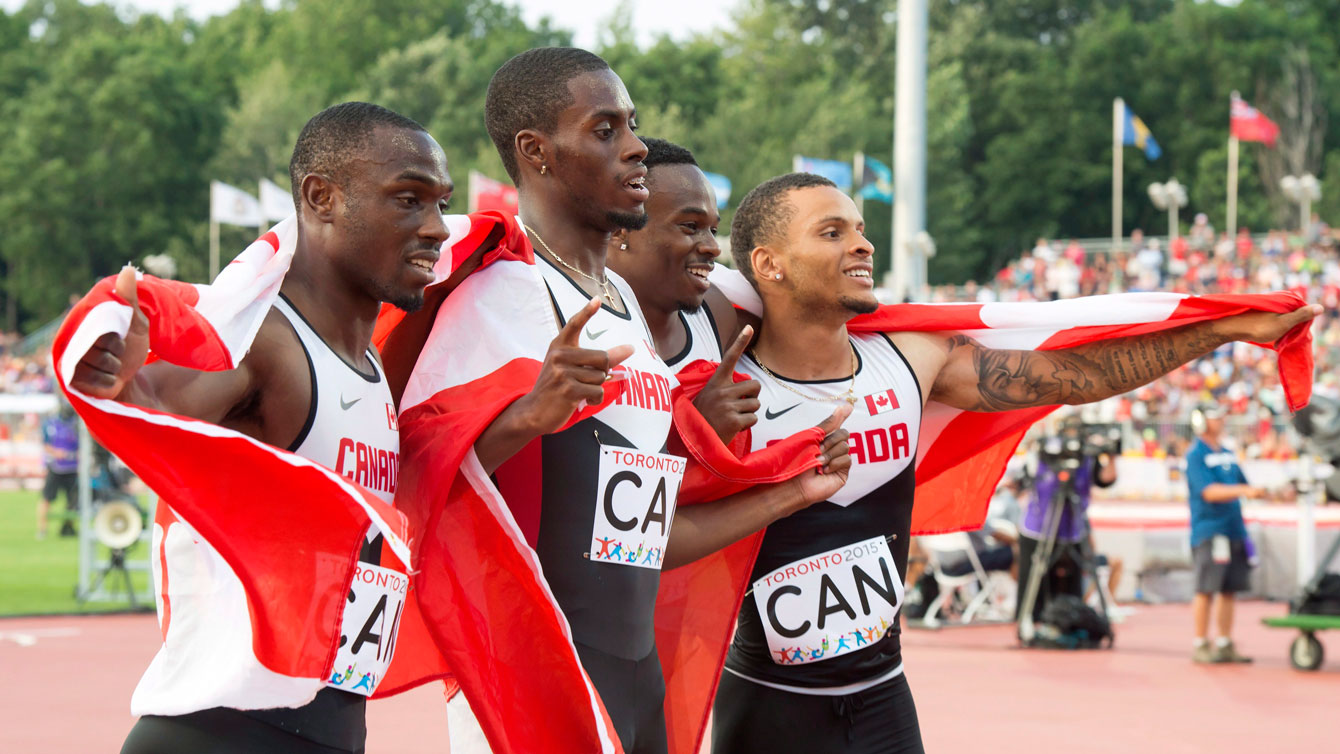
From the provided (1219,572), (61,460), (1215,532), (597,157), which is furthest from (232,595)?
(61,460)

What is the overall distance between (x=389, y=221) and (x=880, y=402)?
1.61 m

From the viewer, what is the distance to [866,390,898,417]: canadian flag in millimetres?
3965

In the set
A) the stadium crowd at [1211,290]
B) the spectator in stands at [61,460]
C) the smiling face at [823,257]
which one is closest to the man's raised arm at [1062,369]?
the smiling face at [823,257]

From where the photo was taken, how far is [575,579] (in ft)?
10.5

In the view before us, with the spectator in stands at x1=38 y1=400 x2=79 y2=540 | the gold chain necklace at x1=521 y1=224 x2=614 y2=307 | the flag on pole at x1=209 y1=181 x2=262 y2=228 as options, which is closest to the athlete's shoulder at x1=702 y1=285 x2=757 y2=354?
the gold chain necklace at x1=521 y1=224 x2=614 y2=307

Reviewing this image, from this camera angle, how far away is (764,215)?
4086 mm

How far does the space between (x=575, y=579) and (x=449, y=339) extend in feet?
1.93

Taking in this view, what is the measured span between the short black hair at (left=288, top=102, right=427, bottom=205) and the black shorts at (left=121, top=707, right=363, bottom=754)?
1010 millimetres

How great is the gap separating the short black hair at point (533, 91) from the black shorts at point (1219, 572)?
915cm

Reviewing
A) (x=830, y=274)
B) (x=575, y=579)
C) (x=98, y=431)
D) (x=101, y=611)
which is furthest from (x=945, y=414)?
(x=101, y=611)

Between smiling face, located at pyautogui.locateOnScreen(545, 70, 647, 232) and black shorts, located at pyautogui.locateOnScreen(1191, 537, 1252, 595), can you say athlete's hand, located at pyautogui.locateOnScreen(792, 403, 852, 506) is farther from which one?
black shorts, located at pyautogui.locateOnScreen(1191, 537, 1252, 595)

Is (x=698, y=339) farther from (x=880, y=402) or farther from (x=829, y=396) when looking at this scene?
(x=880, y=402)

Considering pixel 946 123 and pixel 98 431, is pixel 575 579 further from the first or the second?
pixel 946 123

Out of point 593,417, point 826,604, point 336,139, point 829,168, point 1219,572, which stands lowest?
point 1219,572
